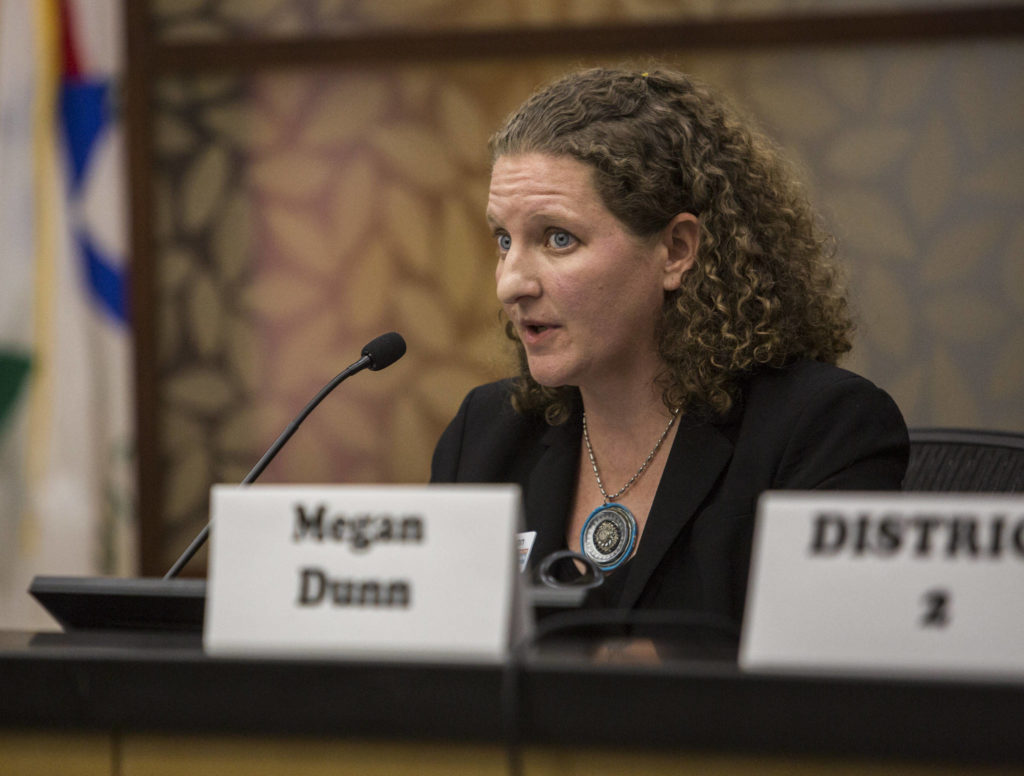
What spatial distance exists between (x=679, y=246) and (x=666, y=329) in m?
0.12

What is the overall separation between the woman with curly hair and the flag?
222 cm

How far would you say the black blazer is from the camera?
4.60 feet

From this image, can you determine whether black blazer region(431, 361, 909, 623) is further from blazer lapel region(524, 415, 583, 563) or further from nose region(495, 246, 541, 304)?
nose region(495, 246, 541, 304)

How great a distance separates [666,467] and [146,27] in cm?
272

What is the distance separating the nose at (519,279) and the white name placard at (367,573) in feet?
2.47

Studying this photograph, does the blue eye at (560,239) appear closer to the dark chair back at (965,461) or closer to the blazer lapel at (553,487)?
the blazer lapel at (553,487)

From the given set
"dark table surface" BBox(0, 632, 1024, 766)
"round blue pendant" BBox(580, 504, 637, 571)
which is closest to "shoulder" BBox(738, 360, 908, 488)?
"round blue pendant" BBox(580, 504, 637, 571)

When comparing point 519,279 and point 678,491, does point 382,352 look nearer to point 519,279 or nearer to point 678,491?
point 519,279

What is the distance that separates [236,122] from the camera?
354 cm

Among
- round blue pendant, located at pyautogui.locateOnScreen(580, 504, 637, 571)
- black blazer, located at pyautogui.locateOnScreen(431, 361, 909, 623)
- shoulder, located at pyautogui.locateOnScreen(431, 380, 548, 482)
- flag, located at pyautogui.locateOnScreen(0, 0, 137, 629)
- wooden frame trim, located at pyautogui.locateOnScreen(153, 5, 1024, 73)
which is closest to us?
black blazer, located at pyautogui.locateOnScreen(431, 361, 909, 623)

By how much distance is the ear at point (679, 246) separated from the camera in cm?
161

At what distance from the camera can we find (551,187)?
5.05ft

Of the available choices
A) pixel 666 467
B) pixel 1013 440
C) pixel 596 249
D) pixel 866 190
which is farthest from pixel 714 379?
pixel 866 190

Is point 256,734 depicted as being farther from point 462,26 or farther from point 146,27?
point 146,27
